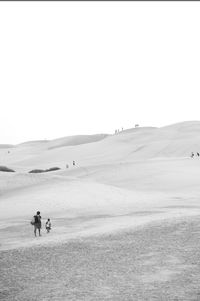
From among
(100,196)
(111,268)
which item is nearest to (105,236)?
(111,268)

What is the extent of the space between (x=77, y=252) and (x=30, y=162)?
262 ft

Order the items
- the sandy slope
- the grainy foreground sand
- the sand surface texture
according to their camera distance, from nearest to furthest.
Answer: the grainy foreground sand
the sand surface texture
the sandy slope

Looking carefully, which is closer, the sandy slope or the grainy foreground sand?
the grainy foreground sand

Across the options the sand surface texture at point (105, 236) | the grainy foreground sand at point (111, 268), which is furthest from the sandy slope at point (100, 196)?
the grainy foreground sand at point (111, 268)

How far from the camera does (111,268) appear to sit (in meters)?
15.8

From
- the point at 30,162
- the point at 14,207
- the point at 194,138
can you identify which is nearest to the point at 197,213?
the point at 14,207

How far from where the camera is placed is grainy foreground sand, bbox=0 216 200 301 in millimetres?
13375

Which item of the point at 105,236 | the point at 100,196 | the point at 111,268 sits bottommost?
the point at 111,268

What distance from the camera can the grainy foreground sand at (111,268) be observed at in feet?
43.9

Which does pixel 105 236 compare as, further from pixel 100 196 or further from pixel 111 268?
pixel 100 196

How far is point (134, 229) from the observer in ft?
71.2

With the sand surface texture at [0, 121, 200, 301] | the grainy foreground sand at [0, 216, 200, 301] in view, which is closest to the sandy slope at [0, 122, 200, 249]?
the sand surface texture at [0, 121, 200, 301]

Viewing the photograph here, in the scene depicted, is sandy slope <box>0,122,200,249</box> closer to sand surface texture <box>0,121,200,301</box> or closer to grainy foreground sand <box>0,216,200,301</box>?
sand surface texture <box>0,121,200,301</box>

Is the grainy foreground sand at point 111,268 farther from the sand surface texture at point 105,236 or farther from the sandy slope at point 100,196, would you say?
the sandy slope at point 100,196
